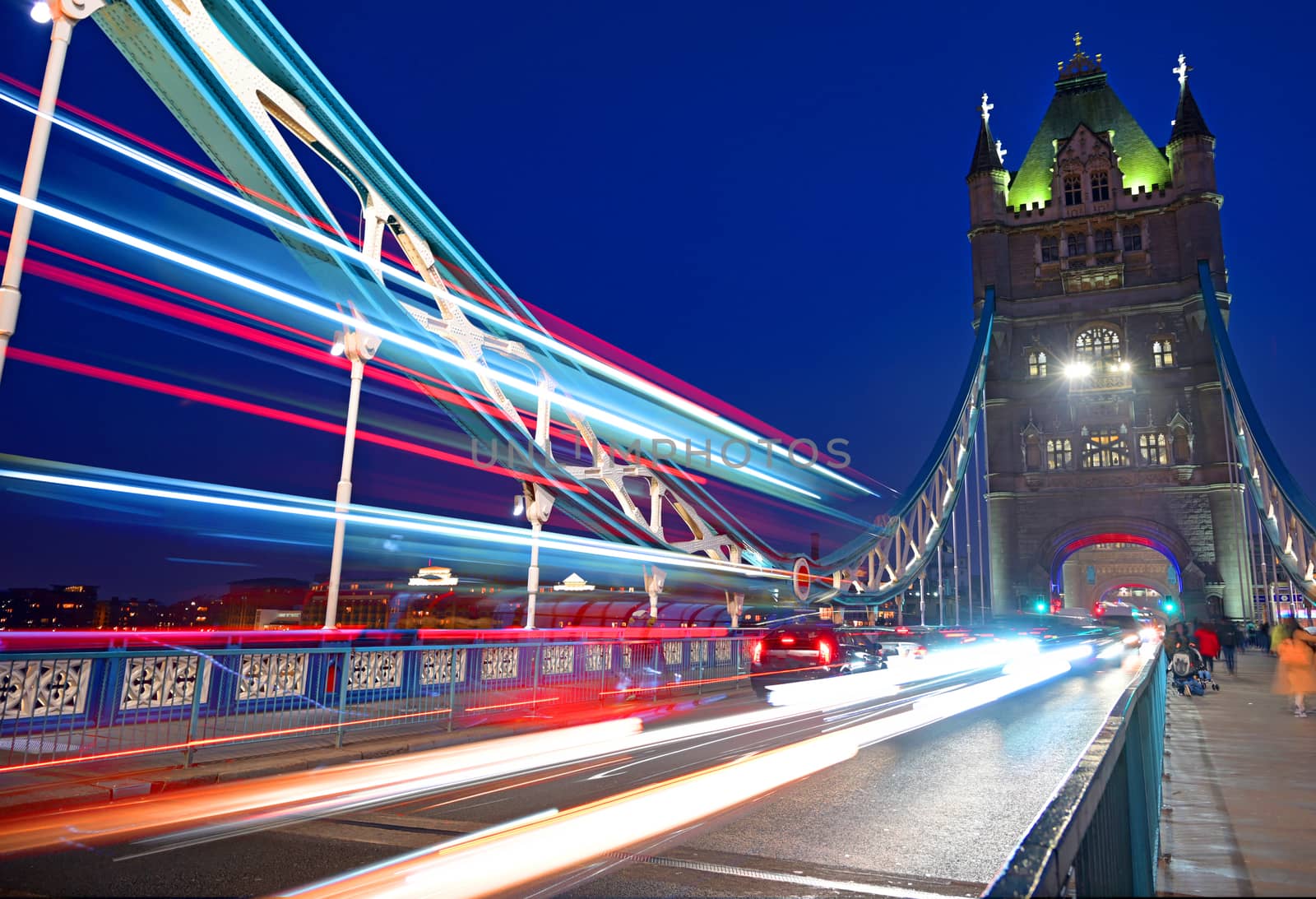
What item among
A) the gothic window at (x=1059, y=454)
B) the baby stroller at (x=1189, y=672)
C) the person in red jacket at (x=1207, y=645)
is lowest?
the baby stroller at (x=1189, y=672)

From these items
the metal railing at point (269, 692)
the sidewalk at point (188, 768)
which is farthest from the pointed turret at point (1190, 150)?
the sidewalk at point (188, 768)

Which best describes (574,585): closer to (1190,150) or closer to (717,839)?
(717,839)

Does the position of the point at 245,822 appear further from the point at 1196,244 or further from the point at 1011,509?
the point at 1196,244

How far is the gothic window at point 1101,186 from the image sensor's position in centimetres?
5600

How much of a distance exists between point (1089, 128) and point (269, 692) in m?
62.2

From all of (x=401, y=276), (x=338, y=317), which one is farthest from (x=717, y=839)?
(x=401, y=276)

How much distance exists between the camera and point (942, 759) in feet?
31.0

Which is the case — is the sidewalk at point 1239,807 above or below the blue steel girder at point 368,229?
below

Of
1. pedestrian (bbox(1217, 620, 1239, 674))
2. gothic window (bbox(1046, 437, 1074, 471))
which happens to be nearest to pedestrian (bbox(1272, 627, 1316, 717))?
pedestrian (bbox(1217, 620, 1239, 674))

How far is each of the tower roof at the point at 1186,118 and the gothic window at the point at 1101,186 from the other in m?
4.30

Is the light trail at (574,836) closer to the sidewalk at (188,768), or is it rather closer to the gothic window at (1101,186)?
the sidewalk at (188,768)

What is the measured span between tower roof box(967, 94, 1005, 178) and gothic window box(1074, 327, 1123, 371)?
12.9 metres

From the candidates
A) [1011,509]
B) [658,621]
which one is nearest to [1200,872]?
[658,621]

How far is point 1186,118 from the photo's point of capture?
181ft
